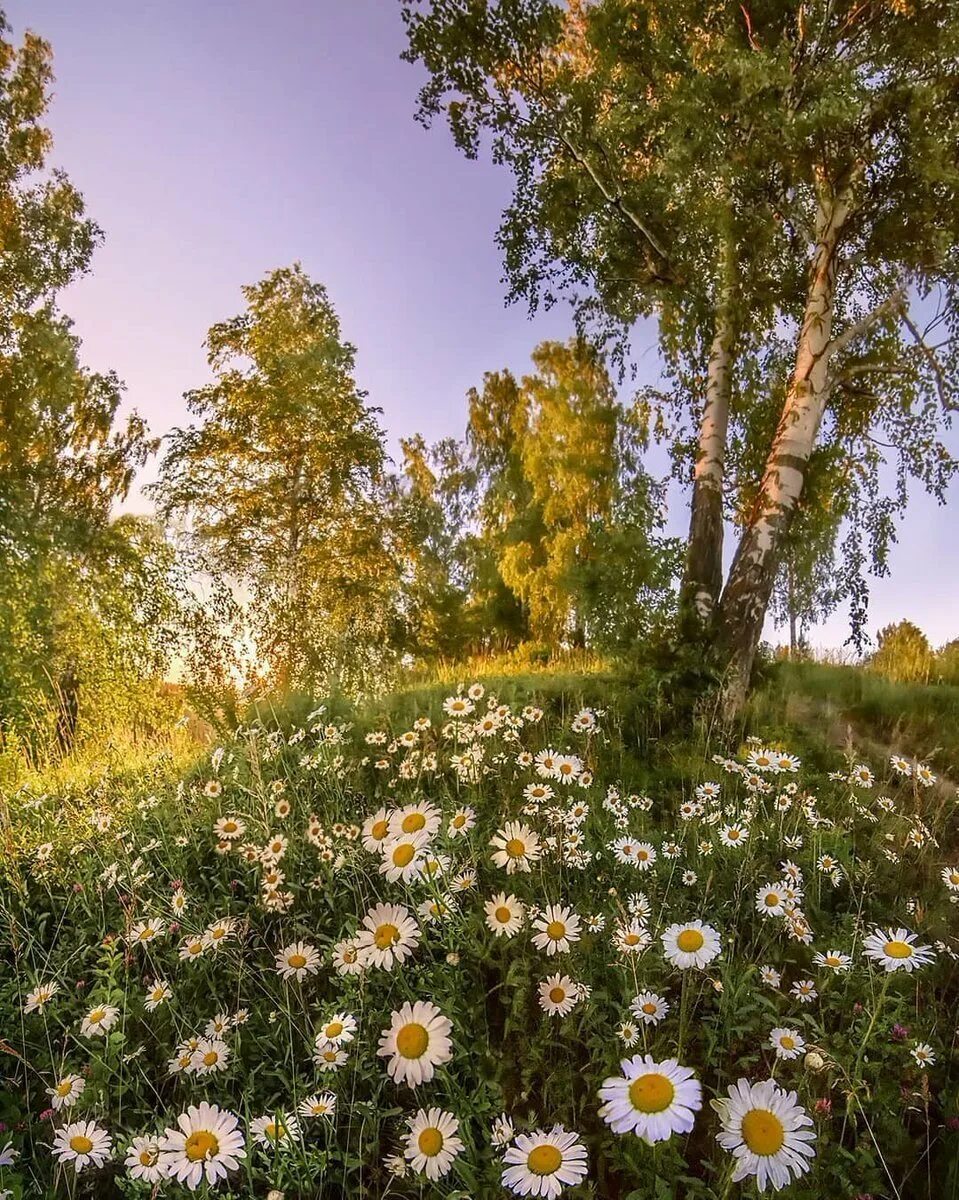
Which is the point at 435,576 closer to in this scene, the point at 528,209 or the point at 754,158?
the point at 528,209

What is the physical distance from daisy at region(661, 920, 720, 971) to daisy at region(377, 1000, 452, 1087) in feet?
1.74

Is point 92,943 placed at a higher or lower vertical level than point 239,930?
lower

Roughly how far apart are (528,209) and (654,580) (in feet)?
16.9

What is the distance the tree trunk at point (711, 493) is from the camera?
262 inches

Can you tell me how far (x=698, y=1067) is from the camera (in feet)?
7.34

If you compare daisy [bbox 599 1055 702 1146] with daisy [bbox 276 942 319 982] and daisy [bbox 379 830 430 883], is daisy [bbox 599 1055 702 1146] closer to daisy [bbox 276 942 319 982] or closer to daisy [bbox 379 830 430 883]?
daisy [bbox 379 830 430 883]

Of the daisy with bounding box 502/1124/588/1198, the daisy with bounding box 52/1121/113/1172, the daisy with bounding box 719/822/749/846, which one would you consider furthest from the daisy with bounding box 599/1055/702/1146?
the daisy with bounding box 719/822/749/846

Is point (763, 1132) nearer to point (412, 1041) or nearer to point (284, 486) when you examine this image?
point (412, 1041)

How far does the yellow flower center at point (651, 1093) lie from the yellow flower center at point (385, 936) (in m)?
0.61

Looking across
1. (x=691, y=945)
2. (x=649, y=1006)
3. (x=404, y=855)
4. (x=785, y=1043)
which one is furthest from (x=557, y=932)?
(x=785, y=1043)

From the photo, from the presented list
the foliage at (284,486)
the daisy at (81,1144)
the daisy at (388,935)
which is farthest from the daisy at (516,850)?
the foliage at (284,486)

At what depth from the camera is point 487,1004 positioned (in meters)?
2.58

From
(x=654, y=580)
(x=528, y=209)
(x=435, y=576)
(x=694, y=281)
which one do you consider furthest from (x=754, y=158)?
(x=435, y=576)

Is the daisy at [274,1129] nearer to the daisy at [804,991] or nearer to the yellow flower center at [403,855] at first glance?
the yellow flower center at [403,855]
